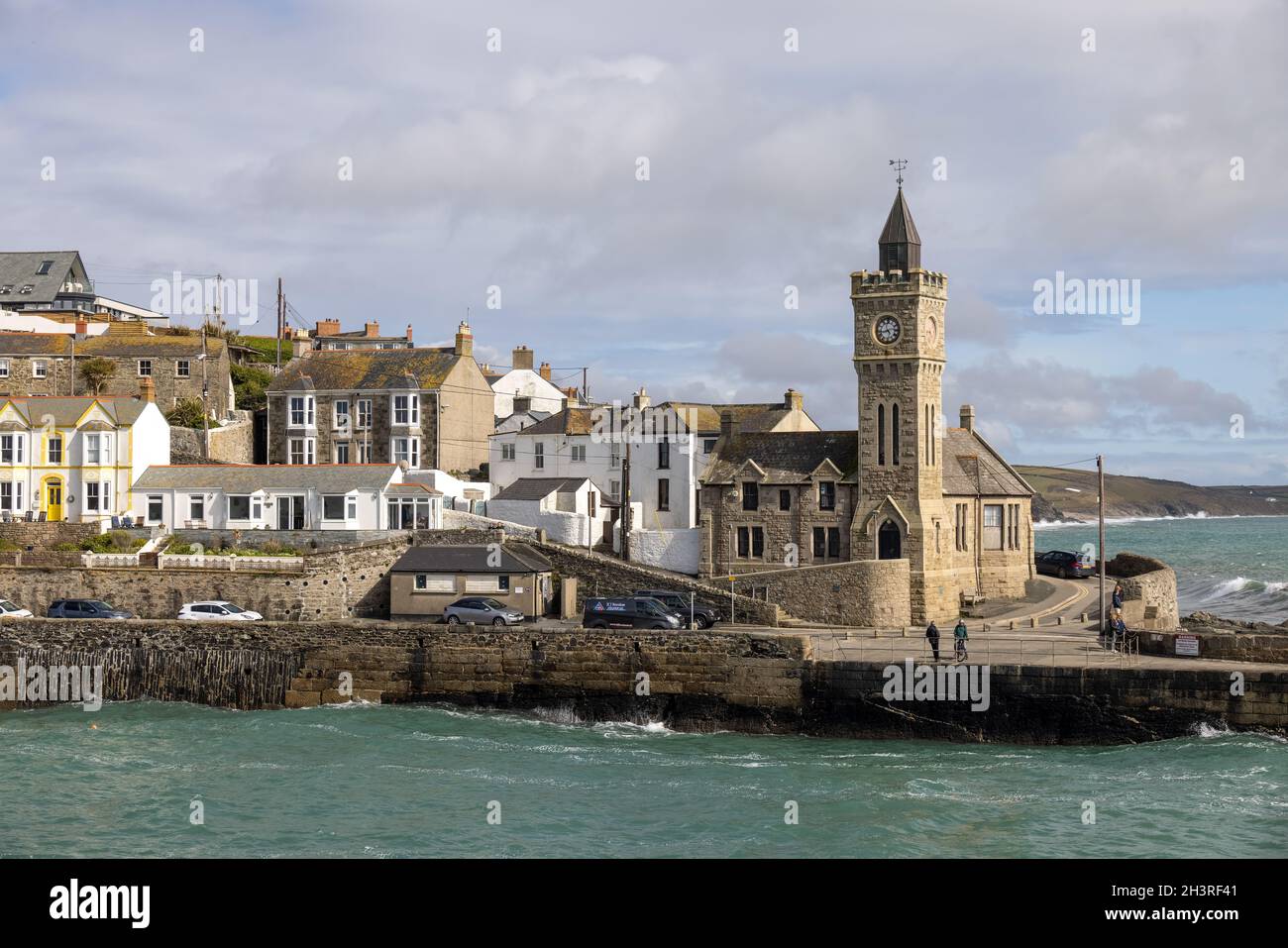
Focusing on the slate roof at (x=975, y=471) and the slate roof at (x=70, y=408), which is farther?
the slate roof at (x=70, y=408)

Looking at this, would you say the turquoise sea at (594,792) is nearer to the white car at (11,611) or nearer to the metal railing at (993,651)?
the metal railing at (993,651)

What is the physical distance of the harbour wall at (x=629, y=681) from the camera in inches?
1361

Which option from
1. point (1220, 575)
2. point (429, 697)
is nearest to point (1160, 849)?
point (429, 697)

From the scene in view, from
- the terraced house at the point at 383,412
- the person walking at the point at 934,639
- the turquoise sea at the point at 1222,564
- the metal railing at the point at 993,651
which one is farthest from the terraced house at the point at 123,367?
the turquoise sea at the point at 1222,564

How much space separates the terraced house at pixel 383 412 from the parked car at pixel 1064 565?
2758cm

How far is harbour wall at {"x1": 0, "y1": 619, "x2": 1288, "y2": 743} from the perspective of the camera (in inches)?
1361

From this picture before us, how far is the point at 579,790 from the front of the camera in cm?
2997

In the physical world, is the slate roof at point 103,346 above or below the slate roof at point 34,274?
below

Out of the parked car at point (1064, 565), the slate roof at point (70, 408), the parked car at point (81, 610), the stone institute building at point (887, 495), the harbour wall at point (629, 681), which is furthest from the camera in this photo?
the parked car at point (1064, 565)

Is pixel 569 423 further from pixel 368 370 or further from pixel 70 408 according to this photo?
pixel 70 408

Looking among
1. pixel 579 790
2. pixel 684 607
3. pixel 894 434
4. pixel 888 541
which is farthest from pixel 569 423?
pixel 579 790

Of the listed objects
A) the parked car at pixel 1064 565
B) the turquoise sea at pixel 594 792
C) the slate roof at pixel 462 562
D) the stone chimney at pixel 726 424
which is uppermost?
the stone chimney at pixel 726 424

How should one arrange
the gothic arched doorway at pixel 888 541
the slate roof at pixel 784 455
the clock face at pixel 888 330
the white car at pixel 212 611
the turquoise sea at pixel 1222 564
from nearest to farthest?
the white car at pixel 212 611 < the gothic arched doorway at pixel 888 541 < the clock face at pixel 888 330 < the slate roof at pixel 784 455 < the turquoise sea at pixel 1222 564
